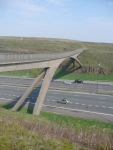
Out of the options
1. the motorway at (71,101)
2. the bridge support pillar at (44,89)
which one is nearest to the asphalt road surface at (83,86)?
the motorway at (71,101)

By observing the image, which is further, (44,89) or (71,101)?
(71,101)

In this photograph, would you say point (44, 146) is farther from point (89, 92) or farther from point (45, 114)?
point (89, 92)

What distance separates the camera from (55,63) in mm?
31672

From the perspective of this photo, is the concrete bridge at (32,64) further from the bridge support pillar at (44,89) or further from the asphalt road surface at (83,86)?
the asphalt road surface at (83,86)

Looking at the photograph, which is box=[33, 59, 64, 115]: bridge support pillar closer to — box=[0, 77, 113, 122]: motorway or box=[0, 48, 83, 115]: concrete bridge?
box=[0, 48, 83, 115]: concrete bridge

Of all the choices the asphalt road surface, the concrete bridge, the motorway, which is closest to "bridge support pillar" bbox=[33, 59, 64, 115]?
the concrete bridge

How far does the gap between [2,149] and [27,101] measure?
24518 millimetres

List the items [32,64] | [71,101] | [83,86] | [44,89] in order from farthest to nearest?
[83,86] < [71,101] < [44,89] < [32,64]

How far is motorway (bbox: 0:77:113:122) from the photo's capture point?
2789 centimetres

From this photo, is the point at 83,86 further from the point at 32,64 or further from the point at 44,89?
the point at 32,64

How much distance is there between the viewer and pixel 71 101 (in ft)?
107

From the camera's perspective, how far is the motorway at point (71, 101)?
91.5 ft

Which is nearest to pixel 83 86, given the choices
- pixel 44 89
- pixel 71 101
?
pixel 71 101

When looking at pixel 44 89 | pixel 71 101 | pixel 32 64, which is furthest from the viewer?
pixel 71 101
